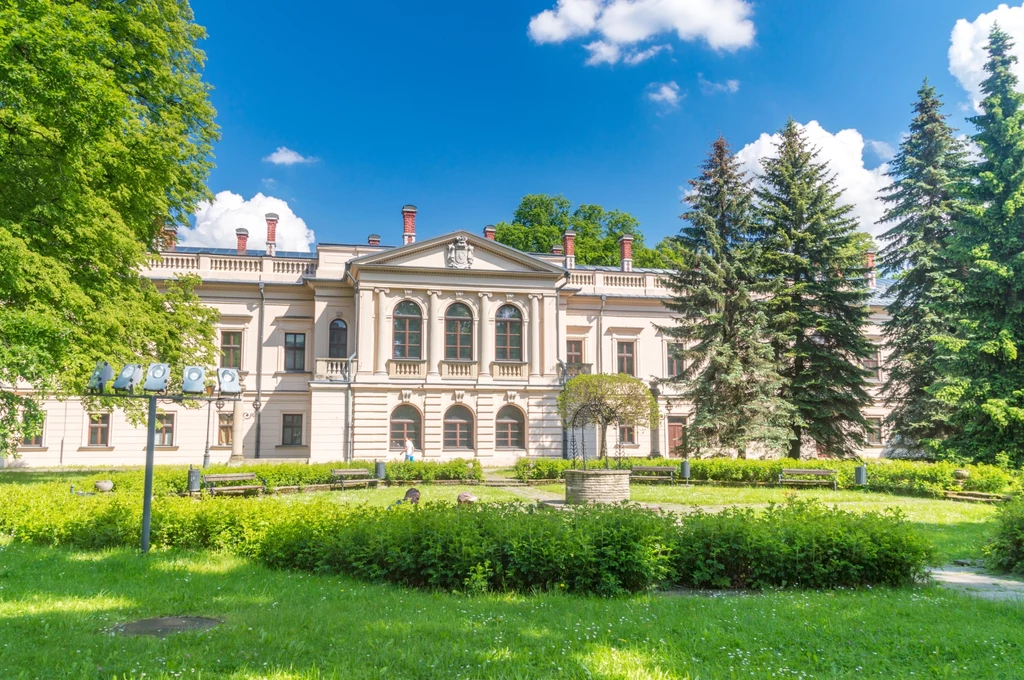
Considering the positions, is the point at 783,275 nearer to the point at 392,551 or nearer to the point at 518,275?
the point at 518,275

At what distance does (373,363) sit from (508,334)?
6.23 meters

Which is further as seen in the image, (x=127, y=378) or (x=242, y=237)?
(x=242, y=237)

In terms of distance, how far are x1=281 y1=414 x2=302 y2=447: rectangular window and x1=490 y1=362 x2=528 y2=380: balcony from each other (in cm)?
949

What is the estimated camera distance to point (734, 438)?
24.7 meters

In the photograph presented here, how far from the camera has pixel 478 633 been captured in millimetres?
5398

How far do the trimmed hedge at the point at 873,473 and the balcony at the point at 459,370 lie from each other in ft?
24.1

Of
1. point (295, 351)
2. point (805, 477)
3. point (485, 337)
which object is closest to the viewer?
point (805, 477)

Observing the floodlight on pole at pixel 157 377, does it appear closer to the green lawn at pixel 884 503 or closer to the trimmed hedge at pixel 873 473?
the green lawn at pixel 884 503

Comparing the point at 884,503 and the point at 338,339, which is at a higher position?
the point at 338,339

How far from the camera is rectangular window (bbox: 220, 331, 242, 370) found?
31094 mm

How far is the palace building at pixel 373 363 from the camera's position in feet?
93.4

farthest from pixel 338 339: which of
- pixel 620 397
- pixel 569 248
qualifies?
pixel 620 397

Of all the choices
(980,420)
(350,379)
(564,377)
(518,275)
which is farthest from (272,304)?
(980,420)

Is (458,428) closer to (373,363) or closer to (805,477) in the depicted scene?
(373,363)
